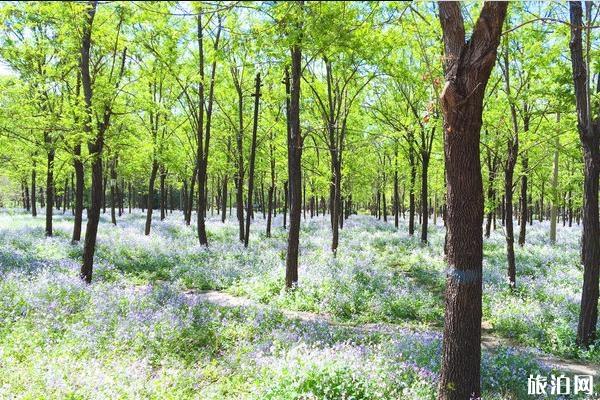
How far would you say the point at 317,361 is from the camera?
6.14 m

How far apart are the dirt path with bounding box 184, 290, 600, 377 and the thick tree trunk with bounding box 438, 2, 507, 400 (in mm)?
3635

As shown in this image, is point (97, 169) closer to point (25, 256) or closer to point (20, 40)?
point (25, 256)

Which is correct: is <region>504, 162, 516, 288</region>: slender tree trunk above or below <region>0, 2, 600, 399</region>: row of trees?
below

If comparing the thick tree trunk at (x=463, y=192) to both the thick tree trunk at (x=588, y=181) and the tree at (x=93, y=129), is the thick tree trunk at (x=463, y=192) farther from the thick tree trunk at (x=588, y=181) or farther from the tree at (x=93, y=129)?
the tree at (x=93, y=129)

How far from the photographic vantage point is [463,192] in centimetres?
485

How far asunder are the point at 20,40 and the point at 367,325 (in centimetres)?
1694

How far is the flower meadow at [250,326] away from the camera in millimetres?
5902

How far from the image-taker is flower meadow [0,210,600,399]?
19.4 ft

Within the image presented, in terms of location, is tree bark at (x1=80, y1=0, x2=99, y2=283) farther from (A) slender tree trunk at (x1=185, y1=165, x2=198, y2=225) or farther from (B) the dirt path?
(A) slender tree trunk at (x1=185, y1=165, x2=198, y2=225)

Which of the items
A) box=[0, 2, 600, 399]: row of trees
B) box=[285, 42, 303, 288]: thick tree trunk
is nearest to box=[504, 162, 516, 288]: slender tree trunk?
box=[0, 2, 600, 399]: row of trees

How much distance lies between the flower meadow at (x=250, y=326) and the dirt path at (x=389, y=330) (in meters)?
0.21

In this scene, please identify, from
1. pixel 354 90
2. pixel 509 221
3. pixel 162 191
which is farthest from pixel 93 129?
pixel 162 191

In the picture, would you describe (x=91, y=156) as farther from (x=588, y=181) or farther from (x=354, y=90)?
(x=354, y=90)

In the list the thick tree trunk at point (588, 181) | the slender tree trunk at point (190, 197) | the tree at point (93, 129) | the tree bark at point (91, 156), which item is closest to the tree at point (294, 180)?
the tree at point (93, 129)
